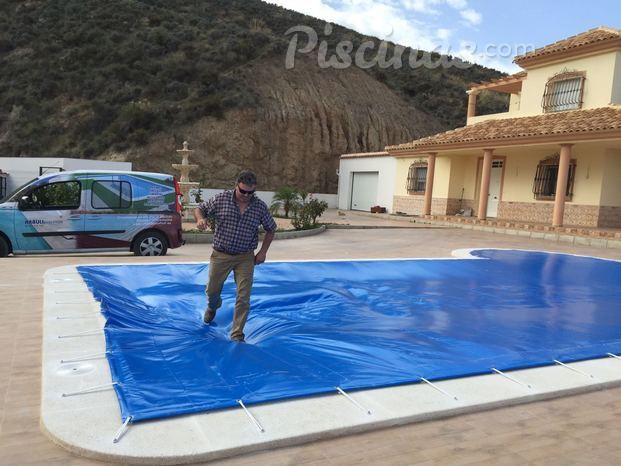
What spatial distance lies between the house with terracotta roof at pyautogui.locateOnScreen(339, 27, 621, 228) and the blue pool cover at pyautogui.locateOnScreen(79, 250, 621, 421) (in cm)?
1050

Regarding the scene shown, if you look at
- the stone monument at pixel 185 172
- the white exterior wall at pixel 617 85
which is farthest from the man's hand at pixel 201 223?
the white exterior wall at pixel 617 85

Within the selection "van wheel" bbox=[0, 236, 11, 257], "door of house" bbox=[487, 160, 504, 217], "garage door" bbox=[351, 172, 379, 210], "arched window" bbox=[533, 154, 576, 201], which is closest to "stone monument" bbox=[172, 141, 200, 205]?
"van wheel" bbox=[0, 236, 11, 257]

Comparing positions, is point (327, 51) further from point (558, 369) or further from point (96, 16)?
point (558, 369)

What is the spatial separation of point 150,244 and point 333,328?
629 centimetres

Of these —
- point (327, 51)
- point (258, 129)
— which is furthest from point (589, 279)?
point (327, 51)

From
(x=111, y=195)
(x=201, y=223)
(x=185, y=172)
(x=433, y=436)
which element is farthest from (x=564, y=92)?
(x=433, y=436)

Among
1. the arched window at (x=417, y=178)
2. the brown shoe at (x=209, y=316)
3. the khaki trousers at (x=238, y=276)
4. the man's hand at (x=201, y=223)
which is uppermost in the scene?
the arched window at (x=417, y=178)

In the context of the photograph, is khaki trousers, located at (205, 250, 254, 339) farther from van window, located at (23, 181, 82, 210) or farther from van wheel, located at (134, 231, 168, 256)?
van window, located at (23, 181, 82, 210)

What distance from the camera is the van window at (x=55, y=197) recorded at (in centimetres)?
979

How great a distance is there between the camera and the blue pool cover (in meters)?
3.86

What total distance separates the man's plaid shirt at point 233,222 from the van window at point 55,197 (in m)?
→ 6.18

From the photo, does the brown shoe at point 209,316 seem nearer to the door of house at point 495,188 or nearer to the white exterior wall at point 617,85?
the white exterior wall at point 617,85

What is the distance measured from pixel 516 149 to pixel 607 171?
4284mm

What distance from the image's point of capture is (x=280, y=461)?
2840 millimetres
